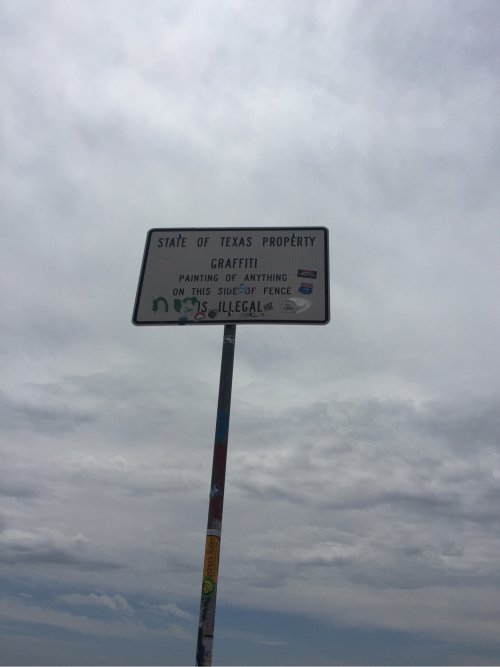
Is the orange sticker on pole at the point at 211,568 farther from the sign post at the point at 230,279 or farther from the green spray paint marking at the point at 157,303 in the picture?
the green spray paint marking at the point at 157,303

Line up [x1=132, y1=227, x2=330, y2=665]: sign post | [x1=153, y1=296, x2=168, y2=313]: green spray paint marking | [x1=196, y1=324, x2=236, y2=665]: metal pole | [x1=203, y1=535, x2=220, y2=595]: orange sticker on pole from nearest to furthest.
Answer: [x1=196, y1=324, x2=236, y2=665]: metal pole
[x1=203, y1=535, x2=220, y2=595]: orange sticker on pole
[x1=132, y1=227, x2=330, y2=665]: sign post
[x1=153, y1=296, x2=168, y2=313]: green spray paint marking

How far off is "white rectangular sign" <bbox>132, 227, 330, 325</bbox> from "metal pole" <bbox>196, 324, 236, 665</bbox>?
753 millimetres

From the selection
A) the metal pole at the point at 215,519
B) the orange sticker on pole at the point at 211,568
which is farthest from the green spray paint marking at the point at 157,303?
the orange sticker on pole at the point at 211,568

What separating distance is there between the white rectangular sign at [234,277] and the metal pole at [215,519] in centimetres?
75

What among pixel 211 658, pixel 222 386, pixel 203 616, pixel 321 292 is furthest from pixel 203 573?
pixel 321 292

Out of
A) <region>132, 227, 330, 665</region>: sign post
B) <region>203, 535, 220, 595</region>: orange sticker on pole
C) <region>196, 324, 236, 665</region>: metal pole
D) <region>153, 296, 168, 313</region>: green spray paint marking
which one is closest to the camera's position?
<region>196, 324, 236, 665</region>: metal pole

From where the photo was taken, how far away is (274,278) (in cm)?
838

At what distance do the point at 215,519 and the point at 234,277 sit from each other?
3378mm

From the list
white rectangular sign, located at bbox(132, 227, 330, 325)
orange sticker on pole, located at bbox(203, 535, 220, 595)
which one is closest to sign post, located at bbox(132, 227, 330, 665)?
white rectangular sign, located at bbox(132, 227, 330, 325)

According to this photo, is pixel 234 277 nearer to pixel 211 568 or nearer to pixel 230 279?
pixel 230 279

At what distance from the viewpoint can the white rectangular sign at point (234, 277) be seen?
26.6 feet

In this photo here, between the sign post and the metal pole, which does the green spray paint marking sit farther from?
A: the metal pole

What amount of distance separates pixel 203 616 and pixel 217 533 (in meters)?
A: 0.86

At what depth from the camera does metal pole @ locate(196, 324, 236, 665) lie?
638 centimetres
